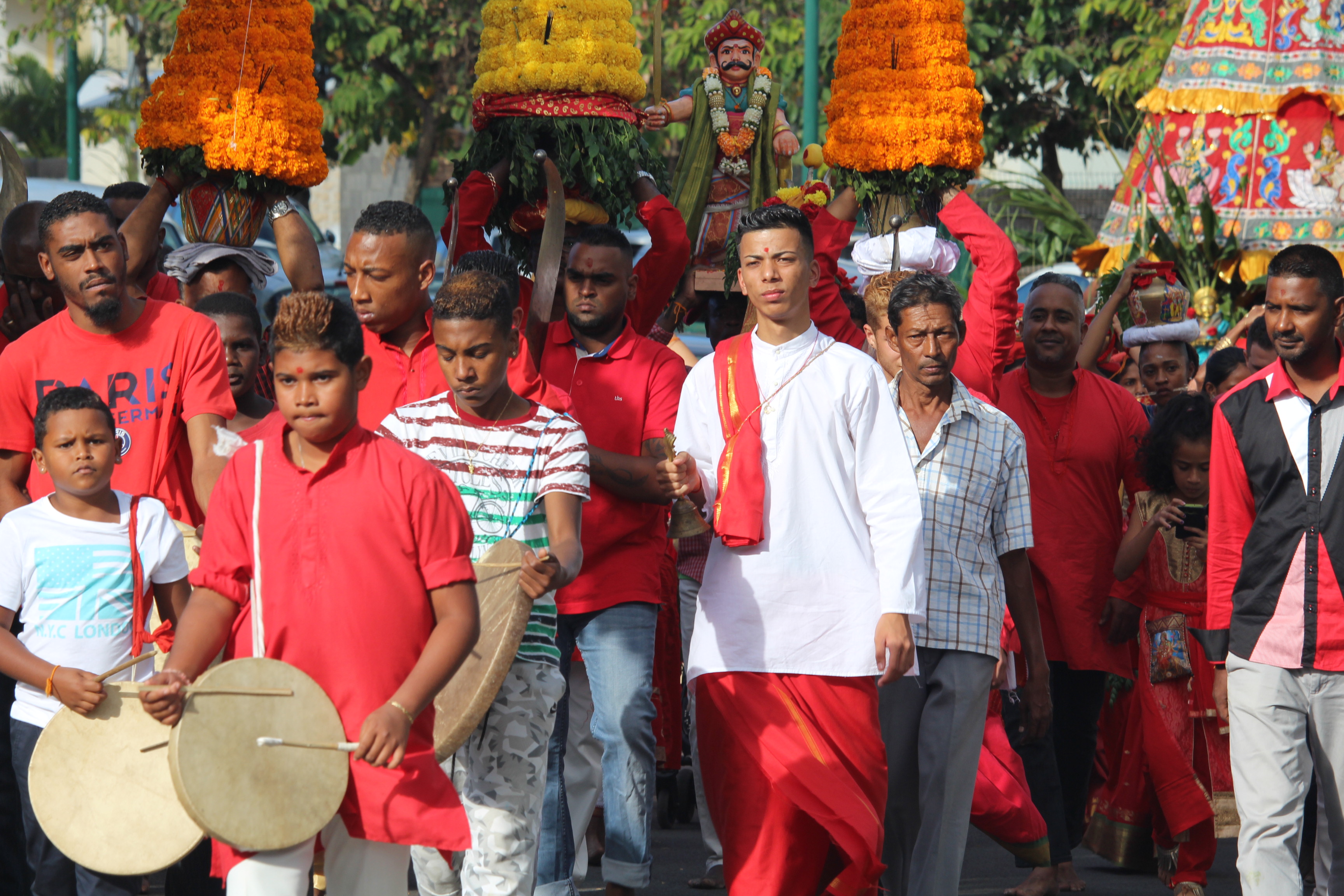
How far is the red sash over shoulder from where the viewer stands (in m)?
4.82

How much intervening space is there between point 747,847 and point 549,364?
6.33 feet

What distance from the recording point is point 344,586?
3789 mm

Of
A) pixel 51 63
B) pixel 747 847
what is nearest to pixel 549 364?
pixel 747 847

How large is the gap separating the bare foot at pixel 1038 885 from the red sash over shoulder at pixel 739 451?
7.86 ft

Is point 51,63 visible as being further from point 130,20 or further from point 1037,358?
point 1037,358

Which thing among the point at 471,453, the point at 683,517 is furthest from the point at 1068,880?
the point at 471,453

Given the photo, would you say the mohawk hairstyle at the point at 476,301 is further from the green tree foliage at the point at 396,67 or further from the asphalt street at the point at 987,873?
the green tree foliage at the point at 396,67

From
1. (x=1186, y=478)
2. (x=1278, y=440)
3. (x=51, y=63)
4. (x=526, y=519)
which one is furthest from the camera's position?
(x=51, y=63)

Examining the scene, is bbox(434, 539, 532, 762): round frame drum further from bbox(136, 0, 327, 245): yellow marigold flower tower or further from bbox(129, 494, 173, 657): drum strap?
bbox(136, 0, 327, 245): yellow marigold flower tower

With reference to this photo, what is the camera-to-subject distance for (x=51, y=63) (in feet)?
133

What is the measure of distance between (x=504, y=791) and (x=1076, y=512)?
10.6 ft

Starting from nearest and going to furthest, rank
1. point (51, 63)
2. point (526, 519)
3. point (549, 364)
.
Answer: point (526, 519)
point (549, 364)
point (51, 63)

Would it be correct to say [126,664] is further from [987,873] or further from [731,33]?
[731,33]

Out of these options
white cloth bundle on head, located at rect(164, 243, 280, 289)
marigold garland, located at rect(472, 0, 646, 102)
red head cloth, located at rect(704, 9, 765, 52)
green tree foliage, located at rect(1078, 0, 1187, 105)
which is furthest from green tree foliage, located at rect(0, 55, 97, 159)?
marigold garland, located at rect(472, 0, 646, 102)
